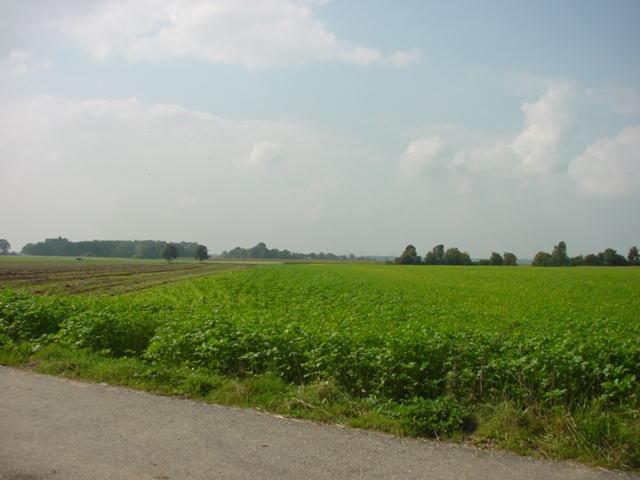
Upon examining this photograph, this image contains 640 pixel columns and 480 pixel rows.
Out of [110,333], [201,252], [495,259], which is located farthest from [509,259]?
[110,333]

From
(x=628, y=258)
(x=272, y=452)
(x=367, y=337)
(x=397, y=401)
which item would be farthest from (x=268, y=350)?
(x=628, y=258)

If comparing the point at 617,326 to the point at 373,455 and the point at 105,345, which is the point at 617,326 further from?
the point at 105,345

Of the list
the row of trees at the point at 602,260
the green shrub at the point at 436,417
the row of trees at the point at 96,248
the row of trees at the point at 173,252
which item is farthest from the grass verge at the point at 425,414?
the row of trees at the point at 96,248

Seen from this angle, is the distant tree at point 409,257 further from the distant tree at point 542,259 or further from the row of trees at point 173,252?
the row of trees at point 173,252

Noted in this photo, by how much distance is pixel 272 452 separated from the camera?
15.8 ft

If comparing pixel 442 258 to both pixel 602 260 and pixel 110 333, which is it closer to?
pixel 602 260

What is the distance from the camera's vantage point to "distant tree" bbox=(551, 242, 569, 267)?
11893 cm

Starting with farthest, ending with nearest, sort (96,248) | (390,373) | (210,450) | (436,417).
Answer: (96,248) → (390,373) → (436,417) → (210,450)

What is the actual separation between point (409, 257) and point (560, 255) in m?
36.7

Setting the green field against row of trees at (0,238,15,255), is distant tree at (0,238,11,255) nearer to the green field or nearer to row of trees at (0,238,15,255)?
row of trees at (0,238,15,255)

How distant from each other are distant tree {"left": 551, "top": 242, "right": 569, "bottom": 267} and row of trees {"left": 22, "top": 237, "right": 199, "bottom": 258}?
369 ft

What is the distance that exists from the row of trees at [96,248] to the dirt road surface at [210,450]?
568ft

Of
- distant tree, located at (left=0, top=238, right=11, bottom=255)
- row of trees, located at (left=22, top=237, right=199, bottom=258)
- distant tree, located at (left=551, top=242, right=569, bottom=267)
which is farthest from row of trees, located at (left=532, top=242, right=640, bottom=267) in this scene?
distant tree, located at (left=0, top=238, right=11, bottom=255)

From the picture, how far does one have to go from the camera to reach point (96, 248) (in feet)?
600
